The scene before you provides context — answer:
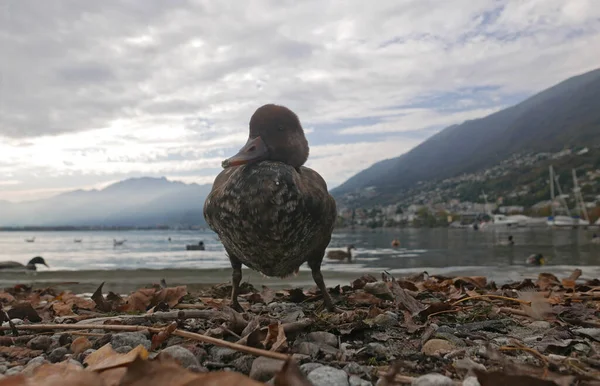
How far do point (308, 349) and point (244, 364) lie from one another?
0.39 m

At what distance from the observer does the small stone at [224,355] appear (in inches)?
105

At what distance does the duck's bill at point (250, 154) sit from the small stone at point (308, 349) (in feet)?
5.67

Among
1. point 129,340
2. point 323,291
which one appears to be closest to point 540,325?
point 323,291

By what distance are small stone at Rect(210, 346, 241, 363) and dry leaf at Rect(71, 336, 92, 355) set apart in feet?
2.69

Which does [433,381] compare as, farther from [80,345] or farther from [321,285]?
[321,285]

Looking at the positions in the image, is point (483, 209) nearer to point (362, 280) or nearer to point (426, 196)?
point (426, 196)

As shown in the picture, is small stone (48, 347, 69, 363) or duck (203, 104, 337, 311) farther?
duck (203, 104, 337, 311)

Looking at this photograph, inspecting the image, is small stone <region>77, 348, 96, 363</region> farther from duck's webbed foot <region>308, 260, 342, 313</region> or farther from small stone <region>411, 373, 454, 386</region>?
duck's webbed foot <region>308, 260, 342, 313</region>

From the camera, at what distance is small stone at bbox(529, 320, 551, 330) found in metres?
3.57

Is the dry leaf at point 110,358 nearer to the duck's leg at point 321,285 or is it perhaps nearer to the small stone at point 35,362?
the small stone at point 35,362

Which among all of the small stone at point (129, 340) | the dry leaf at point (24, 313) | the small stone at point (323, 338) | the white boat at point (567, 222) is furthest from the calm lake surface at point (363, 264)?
the white boat at point (567, 222)

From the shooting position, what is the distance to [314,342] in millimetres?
2973

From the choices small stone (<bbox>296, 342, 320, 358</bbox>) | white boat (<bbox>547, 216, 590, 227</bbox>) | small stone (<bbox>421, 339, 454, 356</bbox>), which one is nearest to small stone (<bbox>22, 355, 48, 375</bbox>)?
small stone (<bbox>296, 342, 320, 358</bbox>)

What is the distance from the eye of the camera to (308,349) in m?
2.75
